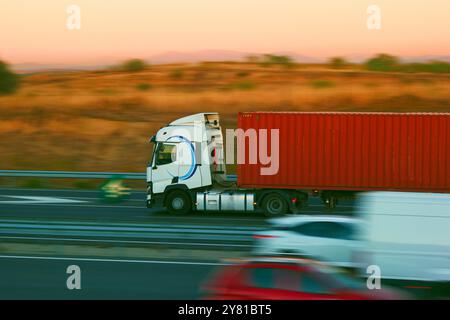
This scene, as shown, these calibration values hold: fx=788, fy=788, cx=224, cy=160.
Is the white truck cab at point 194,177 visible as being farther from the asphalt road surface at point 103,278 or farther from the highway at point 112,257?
the asphalt road surface at point 103,278

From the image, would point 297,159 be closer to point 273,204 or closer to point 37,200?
point 273,204

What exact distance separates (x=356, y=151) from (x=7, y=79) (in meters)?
37.8

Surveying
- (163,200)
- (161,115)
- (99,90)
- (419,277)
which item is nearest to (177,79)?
(99,90)

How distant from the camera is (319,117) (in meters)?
23.4

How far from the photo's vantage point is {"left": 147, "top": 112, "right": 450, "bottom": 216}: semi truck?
2281 cm

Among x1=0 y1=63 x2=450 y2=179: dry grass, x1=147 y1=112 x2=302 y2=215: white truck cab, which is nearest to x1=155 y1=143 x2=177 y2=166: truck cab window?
x1=147 y1=112 x2=302 y2=215: white truck cab

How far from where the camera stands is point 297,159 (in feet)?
77.4

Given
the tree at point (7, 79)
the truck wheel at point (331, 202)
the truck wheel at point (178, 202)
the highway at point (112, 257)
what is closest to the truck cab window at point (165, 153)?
the truck wheel at point (178, 202)

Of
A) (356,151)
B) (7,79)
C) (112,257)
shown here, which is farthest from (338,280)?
(7,79)

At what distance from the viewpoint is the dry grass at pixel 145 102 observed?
128 ft

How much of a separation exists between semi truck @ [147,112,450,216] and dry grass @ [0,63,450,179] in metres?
12.2
